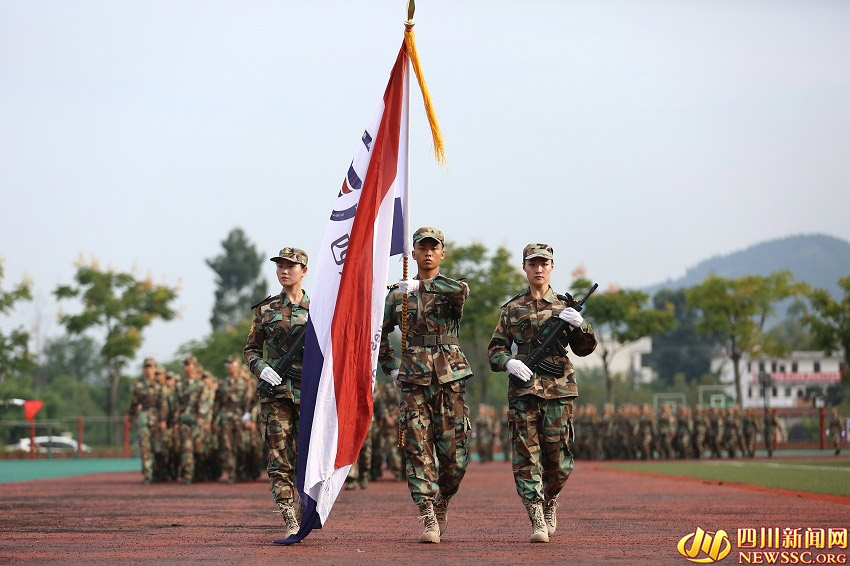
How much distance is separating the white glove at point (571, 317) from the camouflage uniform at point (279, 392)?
7.64 feet

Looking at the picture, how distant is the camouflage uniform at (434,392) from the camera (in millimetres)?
9586

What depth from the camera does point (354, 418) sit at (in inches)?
383

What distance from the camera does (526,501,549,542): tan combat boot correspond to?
31.0ft

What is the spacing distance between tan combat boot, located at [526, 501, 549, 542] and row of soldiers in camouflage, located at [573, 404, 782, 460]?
33.9 metres

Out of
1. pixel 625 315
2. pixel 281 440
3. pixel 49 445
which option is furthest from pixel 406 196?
pixel 625 315

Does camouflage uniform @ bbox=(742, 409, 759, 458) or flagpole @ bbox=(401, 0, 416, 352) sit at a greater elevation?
flagpole @ bbox=(401, 0, 416, 352)

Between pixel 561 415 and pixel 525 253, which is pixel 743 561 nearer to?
pixel 561 415

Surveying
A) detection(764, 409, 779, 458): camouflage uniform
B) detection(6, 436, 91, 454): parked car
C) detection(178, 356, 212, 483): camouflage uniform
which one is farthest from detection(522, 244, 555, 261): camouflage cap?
detection(6, 436, 91, 454): parked car

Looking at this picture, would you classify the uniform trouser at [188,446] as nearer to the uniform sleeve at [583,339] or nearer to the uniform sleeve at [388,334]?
the uniform sleeve at [388,334]

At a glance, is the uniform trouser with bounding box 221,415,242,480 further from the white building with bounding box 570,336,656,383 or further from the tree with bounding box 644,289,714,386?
the tree with bounding box 644,289,714,386

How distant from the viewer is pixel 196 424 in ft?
75.8

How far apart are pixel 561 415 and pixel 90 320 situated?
42764mm

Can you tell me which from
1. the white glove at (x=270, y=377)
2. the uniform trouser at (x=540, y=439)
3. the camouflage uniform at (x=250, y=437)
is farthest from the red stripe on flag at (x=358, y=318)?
the camouflage uniform at (x=250, y=437)

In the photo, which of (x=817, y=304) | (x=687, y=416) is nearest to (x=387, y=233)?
(x=687, y=416)
